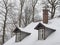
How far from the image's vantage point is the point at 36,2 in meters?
33.5

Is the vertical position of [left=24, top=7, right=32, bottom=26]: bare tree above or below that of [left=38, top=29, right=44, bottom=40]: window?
below

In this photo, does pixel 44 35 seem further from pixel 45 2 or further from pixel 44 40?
pixel 45 2

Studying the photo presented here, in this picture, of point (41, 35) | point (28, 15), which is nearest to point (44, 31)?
point (41, 35)

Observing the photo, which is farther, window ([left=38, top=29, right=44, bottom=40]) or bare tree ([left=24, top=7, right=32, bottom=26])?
bare tree ([left=24, top=7, right=32, bottom=26])

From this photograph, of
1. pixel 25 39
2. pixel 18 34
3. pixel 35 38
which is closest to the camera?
pixel 35 38

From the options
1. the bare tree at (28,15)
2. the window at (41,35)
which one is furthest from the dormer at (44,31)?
the bare tree at (28,15)

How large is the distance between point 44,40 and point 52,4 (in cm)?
1522

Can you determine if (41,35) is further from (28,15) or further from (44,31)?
(28,15)

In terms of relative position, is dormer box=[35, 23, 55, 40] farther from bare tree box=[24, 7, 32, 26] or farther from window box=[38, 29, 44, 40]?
bare tree box=[24, 7, 32, 26]

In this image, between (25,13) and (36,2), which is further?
(25,13)

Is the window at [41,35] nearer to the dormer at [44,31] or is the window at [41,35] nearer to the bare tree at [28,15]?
the dormer at [44,31]

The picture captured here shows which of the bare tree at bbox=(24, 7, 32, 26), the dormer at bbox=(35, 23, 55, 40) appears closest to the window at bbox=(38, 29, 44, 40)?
the dormer at bbox=(35, 23, 55, 40)

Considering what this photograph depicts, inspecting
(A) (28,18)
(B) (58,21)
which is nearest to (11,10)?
(A) (28,18)

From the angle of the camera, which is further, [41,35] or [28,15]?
[28,15]
